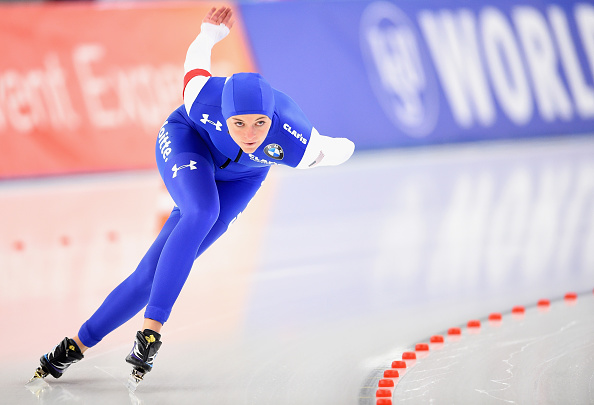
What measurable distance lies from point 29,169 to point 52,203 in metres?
1.15

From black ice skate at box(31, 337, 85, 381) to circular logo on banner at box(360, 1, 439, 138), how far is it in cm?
709

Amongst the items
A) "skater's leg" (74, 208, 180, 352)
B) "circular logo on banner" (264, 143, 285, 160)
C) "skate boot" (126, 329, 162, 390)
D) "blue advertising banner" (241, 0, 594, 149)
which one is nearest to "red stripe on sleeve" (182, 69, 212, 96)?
"circular logo on banner" (264, 143, 285, 160)

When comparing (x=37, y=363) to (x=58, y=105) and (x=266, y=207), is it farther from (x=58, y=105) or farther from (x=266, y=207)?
(x=58, y=105)

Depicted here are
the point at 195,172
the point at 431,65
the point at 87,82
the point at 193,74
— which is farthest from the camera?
the point at 431,65

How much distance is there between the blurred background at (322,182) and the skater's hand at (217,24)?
4.03 ft

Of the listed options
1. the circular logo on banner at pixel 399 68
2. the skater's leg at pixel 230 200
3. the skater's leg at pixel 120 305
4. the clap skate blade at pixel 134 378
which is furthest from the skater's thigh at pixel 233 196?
the circular logo on banner at pixel 399 68

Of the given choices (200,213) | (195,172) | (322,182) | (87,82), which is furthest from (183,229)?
(87,82)

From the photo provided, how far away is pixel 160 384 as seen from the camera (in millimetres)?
3123

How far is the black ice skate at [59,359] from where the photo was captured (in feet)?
10.3

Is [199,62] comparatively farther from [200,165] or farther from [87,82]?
[87,82]

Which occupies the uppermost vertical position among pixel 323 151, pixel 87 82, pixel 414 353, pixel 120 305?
pixel 87 82

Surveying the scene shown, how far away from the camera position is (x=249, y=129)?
2984 mm

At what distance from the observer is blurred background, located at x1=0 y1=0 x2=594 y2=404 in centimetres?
391

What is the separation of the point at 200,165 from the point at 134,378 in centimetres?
77
